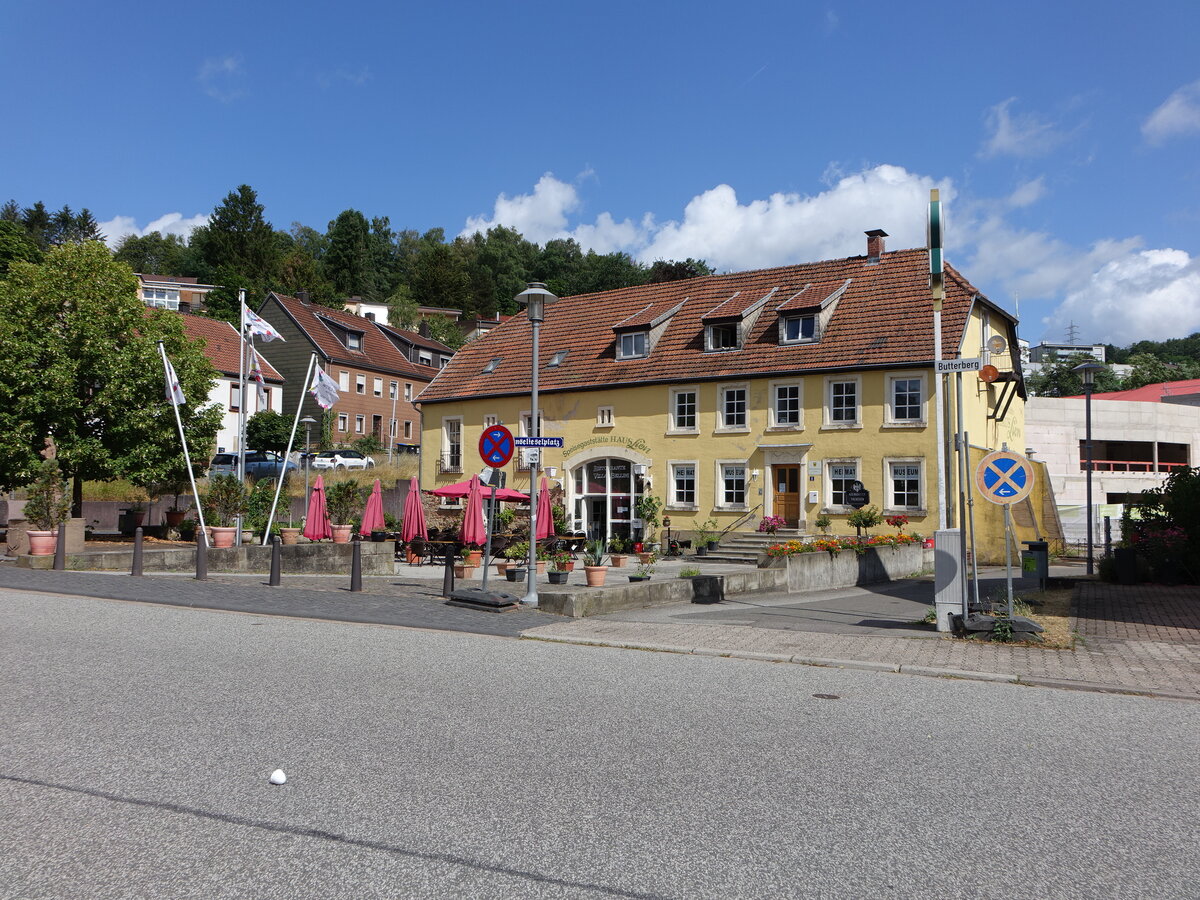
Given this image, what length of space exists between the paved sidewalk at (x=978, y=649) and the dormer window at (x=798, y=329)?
1859 centimetres

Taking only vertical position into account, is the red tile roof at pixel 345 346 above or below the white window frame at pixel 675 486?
above

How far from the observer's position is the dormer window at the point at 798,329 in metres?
33.2

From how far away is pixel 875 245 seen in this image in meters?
35.6

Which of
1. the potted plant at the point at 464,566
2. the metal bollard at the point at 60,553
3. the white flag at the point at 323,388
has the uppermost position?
the white flag at the point at 323,388

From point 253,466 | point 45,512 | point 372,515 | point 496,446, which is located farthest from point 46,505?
point 253,466

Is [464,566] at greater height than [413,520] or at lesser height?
lesser

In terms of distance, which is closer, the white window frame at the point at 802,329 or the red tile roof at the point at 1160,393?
the white window frame at the point at 802,329

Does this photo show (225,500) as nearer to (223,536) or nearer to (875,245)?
(223,536)

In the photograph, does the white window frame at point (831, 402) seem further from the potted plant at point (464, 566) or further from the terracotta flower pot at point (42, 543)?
the terracotta flower pot at point (42, 543)

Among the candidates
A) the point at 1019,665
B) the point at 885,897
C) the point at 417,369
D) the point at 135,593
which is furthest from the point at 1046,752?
the point at 417,369

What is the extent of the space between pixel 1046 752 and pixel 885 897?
3.28 meters

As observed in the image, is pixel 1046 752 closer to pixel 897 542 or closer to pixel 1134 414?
pixel 897 542

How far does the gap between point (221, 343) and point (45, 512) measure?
37204mm

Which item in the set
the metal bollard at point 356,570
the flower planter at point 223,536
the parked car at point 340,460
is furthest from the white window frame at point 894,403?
the parked car at point 340,460
